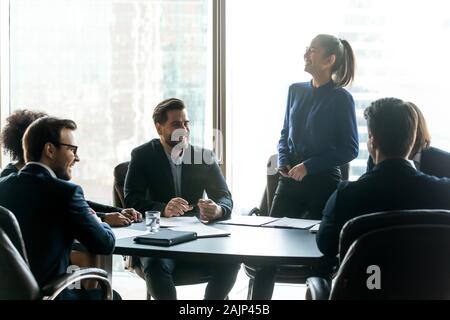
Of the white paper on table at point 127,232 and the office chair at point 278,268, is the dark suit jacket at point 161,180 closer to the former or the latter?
the office chair at point 278,268

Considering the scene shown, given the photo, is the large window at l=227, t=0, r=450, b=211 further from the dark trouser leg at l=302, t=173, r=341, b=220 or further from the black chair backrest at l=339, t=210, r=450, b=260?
the black chair backrest at l=339, t=210, r=450, b=260

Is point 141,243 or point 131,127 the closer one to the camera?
point 141,243

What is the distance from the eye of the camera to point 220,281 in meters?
2.81

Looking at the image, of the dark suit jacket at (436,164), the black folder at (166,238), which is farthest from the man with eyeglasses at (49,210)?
the dark suit jacket at (436,164)

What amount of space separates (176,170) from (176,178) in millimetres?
45

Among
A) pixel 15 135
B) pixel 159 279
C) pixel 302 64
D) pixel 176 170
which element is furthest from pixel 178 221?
pixel 302 64

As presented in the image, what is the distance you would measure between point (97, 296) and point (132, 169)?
3.26 feet

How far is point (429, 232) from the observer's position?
154cm

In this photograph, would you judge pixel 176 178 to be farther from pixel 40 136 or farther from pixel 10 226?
pixel 10 226

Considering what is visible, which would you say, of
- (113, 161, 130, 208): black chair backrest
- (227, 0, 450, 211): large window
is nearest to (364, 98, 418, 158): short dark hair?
(113, 161, 130, 208): black chair backrest

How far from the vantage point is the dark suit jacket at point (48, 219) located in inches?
76.7

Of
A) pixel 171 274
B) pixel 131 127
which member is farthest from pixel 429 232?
pixel 131 127
